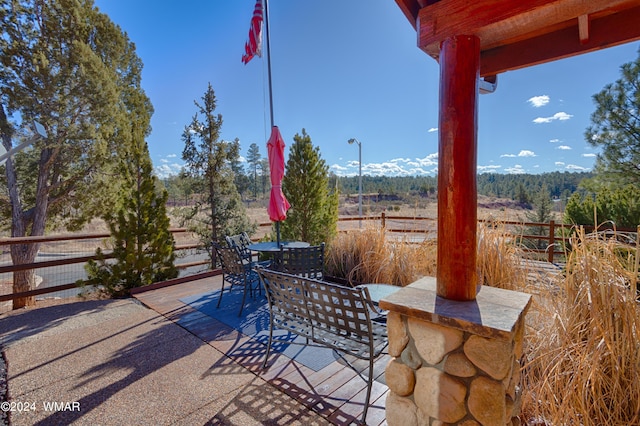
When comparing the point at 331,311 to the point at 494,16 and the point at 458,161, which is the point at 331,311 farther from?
the point at 494,16

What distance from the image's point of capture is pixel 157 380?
7.43 ft

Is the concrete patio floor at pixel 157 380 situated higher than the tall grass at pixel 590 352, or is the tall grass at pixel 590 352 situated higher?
the tall grass at pixel 590 352

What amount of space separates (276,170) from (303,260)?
147cm

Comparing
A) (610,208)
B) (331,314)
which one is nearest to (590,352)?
(331,314)

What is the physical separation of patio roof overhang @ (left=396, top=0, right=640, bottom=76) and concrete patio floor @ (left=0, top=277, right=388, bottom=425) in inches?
83.9

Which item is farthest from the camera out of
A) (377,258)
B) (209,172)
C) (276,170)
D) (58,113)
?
(58,113)

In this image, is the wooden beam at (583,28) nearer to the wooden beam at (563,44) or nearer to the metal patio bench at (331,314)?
the wooden beam at (563,44)

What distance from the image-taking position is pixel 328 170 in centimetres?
661

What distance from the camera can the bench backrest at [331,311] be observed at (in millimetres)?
→ 1883

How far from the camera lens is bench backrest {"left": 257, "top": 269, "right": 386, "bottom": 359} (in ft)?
6.18

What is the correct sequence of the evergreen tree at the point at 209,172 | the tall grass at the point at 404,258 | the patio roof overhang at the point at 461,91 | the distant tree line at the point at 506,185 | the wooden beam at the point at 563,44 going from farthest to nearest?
the evergreen tree at the point at 209,172 < the distant tree line at the point at 506,185 < the tall grass at the point at 404,258 < the wooden beam at the point at 563,44 < the patio roof overhang at the point at 461,91

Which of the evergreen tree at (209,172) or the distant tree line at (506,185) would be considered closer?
the distant tree line at (506,185)

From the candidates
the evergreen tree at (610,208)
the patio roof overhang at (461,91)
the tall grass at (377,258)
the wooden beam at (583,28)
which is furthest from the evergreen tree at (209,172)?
the evergreen tree at (610,208)

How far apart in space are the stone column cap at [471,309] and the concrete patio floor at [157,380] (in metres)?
0.82
